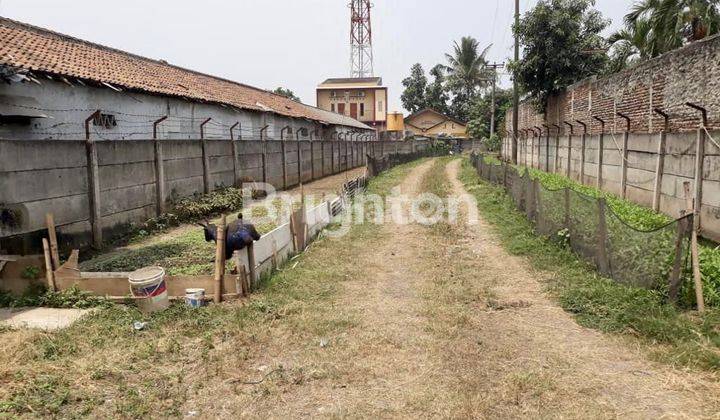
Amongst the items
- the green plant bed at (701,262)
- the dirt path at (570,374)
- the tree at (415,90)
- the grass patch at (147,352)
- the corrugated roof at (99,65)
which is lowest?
the dirt path at (570,374)

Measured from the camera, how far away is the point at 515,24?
2394cm

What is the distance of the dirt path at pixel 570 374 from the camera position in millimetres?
4066

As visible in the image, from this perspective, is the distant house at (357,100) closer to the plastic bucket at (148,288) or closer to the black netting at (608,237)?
the black netting at (608,237)

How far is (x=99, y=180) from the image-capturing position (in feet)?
33.1

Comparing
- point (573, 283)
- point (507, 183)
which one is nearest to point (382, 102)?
point (507, 183)

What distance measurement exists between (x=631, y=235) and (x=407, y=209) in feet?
31.4

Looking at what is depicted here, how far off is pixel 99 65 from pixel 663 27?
18.7m

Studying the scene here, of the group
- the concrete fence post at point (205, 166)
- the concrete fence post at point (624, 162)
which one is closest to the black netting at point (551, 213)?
the concrete fence post at point (624, 162)

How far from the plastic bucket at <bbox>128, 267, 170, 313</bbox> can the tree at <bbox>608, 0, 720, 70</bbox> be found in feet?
58.0

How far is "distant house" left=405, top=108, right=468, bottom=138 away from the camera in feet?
206

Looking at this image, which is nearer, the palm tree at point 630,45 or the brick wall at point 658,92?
the brick wall at point 658,92

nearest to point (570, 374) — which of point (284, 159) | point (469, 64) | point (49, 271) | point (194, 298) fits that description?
point (194, 298)

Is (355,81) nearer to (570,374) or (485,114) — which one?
(485,114)

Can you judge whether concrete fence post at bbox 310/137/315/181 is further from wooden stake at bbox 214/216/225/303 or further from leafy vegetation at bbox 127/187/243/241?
wooden stake at bbox 214/216/225/303
